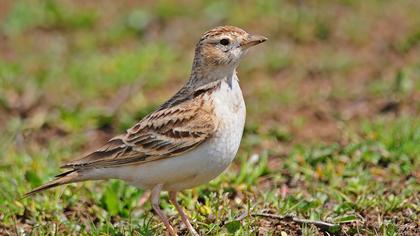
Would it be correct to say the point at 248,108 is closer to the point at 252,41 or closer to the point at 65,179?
the point at 252,41

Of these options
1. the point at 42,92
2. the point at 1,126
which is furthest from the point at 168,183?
the point at 42,92

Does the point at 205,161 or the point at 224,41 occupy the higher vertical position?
the point at 224,41

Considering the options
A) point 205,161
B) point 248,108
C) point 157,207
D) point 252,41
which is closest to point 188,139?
point 205,161

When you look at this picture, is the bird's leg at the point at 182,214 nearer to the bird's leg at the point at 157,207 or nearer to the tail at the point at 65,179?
the bird's leg at the point at 157,207

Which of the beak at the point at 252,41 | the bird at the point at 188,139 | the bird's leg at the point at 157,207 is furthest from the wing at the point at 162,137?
the beak at the point at 252,41

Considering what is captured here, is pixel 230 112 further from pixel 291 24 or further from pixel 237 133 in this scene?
pixel 291 24

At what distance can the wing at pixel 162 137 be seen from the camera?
5.93 meters

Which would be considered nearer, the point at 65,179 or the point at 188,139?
the point at 188,139

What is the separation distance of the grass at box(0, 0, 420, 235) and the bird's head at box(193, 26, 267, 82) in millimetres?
1013

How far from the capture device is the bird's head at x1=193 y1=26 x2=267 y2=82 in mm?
6254

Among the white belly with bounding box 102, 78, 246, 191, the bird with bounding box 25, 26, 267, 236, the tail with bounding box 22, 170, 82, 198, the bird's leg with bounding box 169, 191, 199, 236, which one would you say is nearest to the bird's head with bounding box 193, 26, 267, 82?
the bird with bounding box 25, 26, 267, 236

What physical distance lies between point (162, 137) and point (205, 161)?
49cm

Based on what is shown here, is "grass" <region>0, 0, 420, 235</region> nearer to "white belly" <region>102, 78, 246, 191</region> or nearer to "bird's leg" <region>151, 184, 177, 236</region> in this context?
"bird's leg" <region>151, 184, 177, 236</region>

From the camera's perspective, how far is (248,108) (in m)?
9.37
